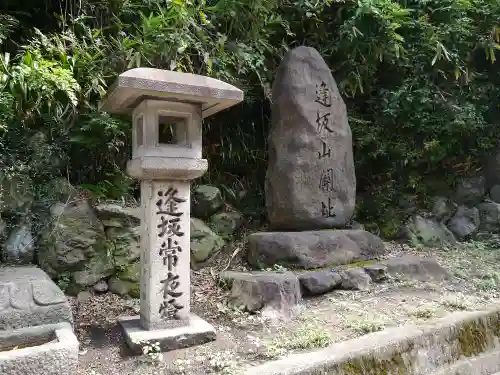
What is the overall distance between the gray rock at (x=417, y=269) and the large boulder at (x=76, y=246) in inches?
138

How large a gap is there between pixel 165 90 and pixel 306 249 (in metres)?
2.73

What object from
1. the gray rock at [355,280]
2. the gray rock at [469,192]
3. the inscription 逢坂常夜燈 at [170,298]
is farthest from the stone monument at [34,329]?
the gray rock at [469,192]

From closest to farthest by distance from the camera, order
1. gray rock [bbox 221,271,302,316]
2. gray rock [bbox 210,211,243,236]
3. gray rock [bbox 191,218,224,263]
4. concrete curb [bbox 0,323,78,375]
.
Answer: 1. concrete curb [bbox 0,323,78,375]
2. gray rock [bbox 221,271,302,316]
3. gray rock [bbox 191,218,224,263]
4. gray rock [bbox 210,211,243,236]

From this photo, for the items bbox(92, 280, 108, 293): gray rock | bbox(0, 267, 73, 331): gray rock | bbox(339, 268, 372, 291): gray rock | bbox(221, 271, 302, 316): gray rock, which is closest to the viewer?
bbox(0, 267, 73, 331): gray rock

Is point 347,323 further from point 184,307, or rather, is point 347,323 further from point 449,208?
point 449,208

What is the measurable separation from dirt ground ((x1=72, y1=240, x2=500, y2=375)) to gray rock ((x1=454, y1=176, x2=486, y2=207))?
7.05 feet

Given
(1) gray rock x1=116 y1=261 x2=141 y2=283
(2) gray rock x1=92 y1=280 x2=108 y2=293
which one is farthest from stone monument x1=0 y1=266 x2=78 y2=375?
(1) gray rock x1=116 y1=261 x2=141 y2=283

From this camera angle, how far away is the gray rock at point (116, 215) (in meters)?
4.69

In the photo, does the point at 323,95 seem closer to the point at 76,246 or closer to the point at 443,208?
the point at 443,208

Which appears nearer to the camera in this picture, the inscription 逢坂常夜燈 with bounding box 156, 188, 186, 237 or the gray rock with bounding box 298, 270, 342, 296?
the inscription 逢坂常夜燈 with bounding box 156, 188, 186, 237

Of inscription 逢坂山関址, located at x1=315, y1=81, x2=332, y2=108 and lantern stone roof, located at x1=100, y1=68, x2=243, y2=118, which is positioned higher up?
inscription 逢坂山関址, located at x1=315, y1=81, x2=332, y2=108

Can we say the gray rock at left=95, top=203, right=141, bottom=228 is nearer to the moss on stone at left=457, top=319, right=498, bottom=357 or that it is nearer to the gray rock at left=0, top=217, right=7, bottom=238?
the gray rock at left=0, top=217, right=7, bottom=238

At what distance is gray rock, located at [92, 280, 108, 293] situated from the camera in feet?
14.7

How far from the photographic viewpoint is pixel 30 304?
3.02 m
